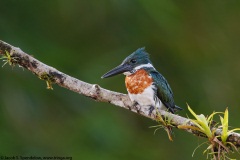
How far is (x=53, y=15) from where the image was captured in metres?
9.03

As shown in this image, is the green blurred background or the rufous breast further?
the green blurred background

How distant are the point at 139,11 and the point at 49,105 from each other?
181cm

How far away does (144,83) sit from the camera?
4707mm

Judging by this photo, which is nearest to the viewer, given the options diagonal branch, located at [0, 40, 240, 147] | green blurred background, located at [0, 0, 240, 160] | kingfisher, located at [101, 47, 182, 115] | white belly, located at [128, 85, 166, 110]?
diagonal branch, located at [0, 40, 240, 147]

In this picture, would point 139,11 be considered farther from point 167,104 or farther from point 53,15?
point 167,104

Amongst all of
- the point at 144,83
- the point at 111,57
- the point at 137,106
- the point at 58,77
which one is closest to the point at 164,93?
the point at 144,83

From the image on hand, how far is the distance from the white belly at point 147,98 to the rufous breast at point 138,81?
0.04m

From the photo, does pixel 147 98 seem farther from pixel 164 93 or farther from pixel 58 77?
pixel 58 77

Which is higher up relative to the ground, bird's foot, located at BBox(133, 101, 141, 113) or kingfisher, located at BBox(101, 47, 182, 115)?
kingfisher, located at BBox(101, 47, 182, 115)

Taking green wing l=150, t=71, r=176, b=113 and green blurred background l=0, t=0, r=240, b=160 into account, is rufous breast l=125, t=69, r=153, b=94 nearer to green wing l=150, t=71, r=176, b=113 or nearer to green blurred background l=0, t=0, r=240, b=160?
green wing l=150, t=71, r=176, b=113

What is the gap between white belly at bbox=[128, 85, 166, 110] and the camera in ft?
14.3

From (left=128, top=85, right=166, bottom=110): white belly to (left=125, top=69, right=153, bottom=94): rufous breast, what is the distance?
4cm

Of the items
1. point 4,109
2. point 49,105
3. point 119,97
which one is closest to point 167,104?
point 119,97

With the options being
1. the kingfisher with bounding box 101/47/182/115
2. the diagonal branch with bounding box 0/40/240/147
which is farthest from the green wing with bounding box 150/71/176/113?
the diagonal branch with bounding box 0/40/240/147
